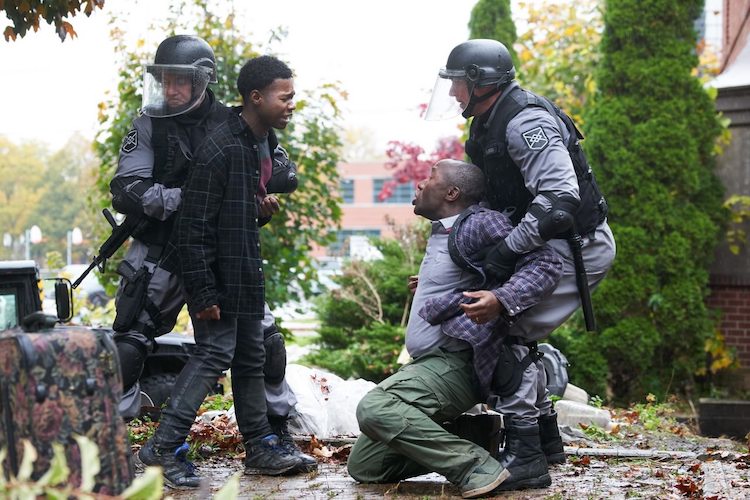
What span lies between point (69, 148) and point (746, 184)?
62534 mm

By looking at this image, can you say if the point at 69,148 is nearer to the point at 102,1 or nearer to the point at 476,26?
the point at 476,26

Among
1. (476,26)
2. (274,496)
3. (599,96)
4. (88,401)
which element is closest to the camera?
(88,401)

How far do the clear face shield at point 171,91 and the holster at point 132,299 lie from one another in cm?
79

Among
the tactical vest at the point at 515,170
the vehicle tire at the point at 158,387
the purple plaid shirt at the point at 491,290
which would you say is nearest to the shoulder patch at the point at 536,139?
the tactical vest at the point at 515,170

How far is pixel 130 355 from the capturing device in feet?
17.1

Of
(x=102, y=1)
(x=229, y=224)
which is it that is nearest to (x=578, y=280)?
(x=229, y=224)

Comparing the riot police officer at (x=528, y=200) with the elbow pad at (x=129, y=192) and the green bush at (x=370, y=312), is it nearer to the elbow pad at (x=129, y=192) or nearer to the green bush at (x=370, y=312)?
the elbow pad at (x=129, y=192)

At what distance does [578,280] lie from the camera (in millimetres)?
5258

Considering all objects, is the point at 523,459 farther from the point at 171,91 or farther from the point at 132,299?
the point at 171,91

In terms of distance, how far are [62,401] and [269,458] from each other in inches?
94.7

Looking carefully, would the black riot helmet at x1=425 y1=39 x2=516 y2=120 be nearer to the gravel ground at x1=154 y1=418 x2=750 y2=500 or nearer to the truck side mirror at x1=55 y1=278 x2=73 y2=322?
the gravel ground at x1=154 y1=418 x2=750 y2=500

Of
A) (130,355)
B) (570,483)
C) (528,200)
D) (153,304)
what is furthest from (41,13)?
(570,483)

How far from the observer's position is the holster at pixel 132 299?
518 centimetres

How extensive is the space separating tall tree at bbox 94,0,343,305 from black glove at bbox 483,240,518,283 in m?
5.02
